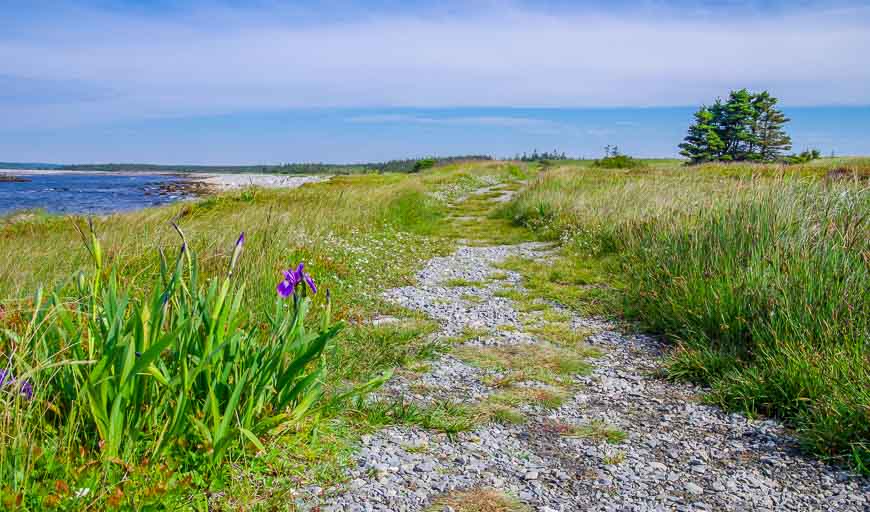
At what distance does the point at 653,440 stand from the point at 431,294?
4405 mm

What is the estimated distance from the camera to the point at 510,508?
2.87 m

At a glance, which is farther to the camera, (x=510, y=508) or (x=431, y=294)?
(x=431, y=294)

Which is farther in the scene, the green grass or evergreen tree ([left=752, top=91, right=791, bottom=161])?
evergreen tree ([left=752, top=91, right=791, bottom=161])

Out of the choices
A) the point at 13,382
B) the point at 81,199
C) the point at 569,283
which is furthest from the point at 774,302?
the point at 81,199

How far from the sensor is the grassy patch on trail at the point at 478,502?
283 centimetres

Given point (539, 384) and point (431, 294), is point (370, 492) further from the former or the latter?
point (431, 294)

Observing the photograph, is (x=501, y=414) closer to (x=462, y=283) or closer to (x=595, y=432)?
(x=595, y=432)

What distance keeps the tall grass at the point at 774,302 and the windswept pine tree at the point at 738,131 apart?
215ft

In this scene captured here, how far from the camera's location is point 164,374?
2.81m

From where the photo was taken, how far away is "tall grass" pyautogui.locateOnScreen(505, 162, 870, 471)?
3.81 m

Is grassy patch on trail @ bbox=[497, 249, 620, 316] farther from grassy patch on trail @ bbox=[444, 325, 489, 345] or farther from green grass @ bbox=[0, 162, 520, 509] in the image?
green grass @ bbox=[0, 162, 520, 509]

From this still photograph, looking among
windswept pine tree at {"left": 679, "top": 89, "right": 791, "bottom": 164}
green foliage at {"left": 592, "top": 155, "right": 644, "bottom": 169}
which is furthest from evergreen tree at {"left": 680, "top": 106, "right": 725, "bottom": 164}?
green foliage at {"left": 592, "top": 155, "right": 644, "bottom": 169}

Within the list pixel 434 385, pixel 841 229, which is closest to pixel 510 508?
pixel 434 385

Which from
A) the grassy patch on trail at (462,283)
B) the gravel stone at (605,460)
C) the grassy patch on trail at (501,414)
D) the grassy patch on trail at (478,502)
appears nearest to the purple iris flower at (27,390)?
the gravel stone at (605,460)
